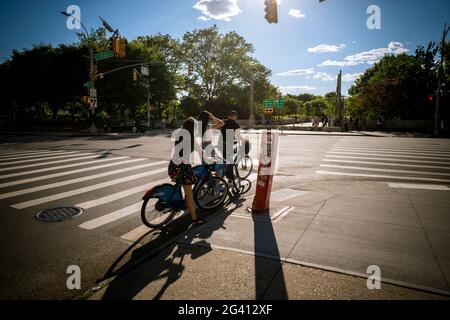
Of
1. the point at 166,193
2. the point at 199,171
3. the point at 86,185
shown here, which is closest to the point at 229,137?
the point at 199,171

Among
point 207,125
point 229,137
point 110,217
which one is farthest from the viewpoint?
point 229,137

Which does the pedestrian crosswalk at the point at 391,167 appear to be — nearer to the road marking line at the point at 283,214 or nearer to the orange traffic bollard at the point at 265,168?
the road marking line at the point at 283,214

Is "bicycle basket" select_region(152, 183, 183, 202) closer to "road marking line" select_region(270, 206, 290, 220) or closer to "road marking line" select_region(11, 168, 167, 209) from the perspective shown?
"road marking line" select_region(270, 206, 290, 220)

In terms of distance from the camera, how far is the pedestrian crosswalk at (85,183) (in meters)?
6.26

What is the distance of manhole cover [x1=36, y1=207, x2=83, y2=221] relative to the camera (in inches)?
221

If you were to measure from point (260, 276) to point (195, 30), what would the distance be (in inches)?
2308

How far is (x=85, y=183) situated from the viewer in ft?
27.3

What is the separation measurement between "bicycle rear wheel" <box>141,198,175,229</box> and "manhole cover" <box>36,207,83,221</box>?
5.56 feet

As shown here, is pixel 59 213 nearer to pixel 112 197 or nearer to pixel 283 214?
pixel 112 197

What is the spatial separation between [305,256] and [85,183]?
680 cm

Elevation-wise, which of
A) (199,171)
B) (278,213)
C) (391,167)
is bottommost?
(278,213)

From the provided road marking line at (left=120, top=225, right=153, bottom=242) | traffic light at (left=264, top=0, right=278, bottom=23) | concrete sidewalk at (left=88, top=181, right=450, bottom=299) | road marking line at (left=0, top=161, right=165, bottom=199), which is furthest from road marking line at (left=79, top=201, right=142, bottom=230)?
traffic light at (left=264, top=0, right=278, bottom=23)

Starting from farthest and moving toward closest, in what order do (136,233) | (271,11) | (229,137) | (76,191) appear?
(271,11)
(229,137)
(76,191)
(136,233)

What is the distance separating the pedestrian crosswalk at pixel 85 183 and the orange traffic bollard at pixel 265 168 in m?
2.56
